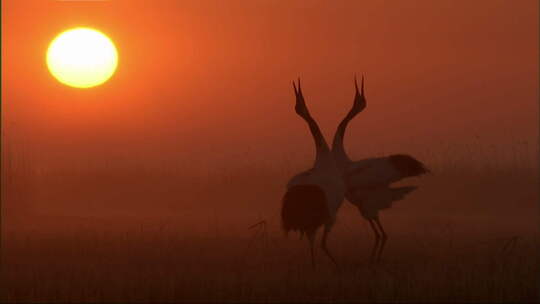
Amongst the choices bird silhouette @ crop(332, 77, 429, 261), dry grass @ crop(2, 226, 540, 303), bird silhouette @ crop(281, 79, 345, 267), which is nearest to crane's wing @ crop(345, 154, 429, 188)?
bird silhouette @ crop(332, 77, 429, 261)

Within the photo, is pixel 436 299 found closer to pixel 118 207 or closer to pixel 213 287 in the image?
pixel 213 287

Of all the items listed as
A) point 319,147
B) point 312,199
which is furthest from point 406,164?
point 312,199

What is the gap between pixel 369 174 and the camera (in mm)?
10531

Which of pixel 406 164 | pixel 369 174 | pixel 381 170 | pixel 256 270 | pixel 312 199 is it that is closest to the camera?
pixel 312 199

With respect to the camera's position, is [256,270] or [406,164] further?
[406,164]

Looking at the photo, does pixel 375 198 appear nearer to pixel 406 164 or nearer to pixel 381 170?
pixel 381 170

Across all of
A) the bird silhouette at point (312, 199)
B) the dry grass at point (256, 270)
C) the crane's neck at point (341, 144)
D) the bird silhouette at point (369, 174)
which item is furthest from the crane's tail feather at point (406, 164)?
the dry grass at point (256, 270)

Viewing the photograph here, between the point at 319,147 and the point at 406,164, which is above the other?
the point at 319,147

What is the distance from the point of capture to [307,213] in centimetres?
994

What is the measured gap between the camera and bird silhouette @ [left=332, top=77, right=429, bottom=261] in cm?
1049

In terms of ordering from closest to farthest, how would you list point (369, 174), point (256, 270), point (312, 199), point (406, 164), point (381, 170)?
point (312, 199) → point (256, 270) → point (369, 174) → point (381, 170) → point (406, 164)

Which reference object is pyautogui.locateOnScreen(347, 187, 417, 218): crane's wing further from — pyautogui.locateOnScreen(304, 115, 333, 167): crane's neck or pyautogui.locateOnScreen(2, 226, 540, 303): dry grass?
pyautogui.locateOnScreen(2, 226, 540, 303): dry grass

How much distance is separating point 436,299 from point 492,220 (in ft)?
26.7

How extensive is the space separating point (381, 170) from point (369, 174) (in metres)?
0.23
